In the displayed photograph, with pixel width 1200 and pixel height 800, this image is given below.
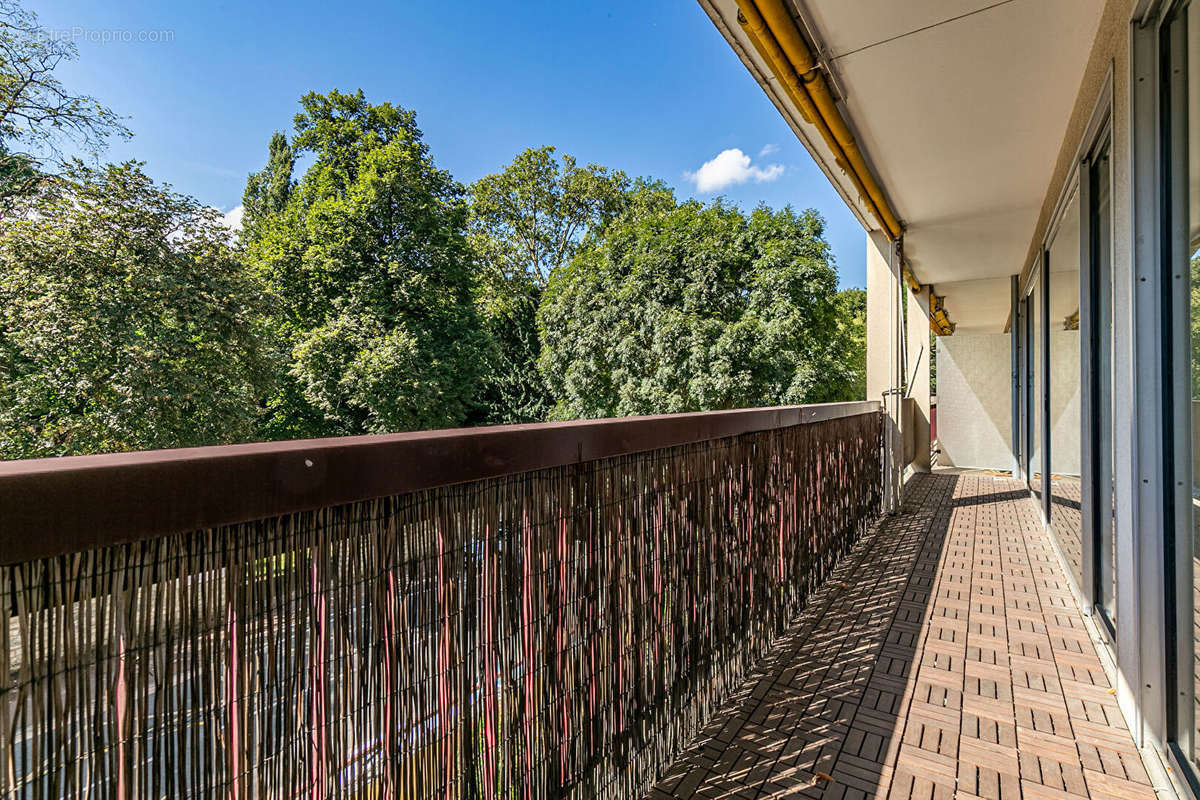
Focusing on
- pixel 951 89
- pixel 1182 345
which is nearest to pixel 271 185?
pixel 951 89

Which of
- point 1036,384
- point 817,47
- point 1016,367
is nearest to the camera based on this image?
point 817,47

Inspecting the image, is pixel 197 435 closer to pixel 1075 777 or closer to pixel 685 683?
pixel 685 683

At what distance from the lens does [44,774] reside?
0.54 meters

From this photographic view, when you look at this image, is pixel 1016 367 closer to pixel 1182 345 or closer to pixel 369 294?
pixel 1182 345

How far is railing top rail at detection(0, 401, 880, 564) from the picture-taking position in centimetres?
50

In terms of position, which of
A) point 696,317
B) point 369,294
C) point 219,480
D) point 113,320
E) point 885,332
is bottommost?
point 219,480

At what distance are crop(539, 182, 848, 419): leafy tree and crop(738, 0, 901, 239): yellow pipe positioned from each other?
9.32 meters

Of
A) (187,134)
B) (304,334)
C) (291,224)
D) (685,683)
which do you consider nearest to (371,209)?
(291,224)

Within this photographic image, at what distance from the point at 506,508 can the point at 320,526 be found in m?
0.39

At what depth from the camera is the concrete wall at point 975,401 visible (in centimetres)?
826

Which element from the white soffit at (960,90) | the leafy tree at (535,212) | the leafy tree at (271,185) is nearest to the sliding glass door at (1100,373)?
the white soffit at (960,90)

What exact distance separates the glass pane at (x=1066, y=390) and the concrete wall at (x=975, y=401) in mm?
4906

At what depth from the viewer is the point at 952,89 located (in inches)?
113

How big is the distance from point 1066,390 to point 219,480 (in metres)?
4.33
